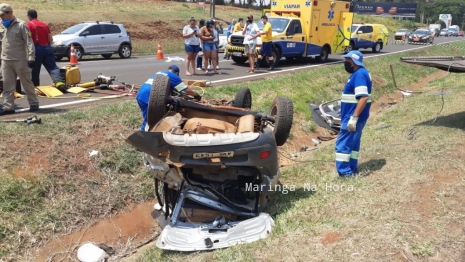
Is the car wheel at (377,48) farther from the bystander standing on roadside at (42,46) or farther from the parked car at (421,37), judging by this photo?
the bystander standing on roadside at (42,46)

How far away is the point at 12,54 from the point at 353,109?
5567 mm

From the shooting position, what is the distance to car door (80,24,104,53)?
17766 millimetres

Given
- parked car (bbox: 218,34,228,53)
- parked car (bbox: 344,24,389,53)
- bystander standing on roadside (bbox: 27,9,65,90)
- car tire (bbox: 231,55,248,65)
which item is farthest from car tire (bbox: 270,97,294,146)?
parked car (bbox: 344,24,389,53)

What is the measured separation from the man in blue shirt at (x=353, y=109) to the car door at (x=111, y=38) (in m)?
15.0

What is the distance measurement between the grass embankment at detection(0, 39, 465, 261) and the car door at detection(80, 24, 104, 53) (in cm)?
1057

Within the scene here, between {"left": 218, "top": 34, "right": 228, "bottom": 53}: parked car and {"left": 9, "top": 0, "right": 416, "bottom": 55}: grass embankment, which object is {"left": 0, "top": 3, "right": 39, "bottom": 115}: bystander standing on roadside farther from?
{"left": 9, "top": 0, "right": 416, "bottom": 55}: grass embankment

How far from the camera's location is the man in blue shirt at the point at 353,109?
5.48 m

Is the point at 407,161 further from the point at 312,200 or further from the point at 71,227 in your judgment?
the point at 71,227

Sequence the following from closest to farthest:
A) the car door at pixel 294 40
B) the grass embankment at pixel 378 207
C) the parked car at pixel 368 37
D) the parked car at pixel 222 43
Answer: the grass embankment at pixel 378 207 → the car door at pixel 294 40 → the parked car at pixel 222 43 → the parked car at pixel 368 37

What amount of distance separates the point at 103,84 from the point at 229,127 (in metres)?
6.01

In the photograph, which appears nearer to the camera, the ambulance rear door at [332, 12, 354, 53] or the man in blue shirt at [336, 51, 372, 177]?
the man in blue shirt at [336, 51, 372, 177]

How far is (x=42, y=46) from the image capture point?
9.27 m

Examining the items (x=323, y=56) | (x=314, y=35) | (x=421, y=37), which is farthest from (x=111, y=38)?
(x=421, y=37)

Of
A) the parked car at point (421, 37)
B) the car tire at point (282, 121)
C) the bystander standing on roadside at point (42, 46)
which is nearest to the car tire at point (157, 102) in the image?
the car tire at point (282, 121)
